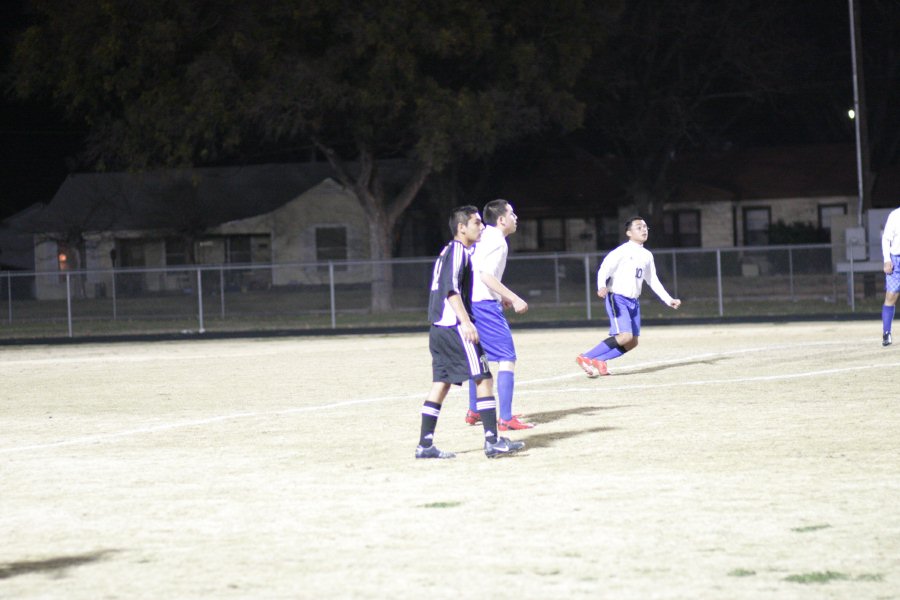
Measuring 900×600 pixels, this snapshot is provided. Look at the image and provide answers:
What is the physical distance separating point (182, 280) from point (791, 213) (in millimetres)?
24646

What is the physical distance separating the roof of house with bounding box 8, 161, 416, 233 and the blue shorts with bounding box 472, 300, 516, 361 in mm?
45199

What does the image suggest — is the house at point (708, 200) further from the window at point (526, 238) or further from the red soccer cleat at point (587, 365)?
the red soccer cleat at point (587, 365)

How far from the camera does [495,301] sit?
1184cm

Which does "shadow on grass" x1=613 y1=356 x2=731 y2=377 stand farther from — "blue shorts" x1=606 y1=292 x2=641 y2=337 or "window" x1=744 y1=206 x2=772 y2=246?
"window" x1=744 y1=206 x2=772 y2=246

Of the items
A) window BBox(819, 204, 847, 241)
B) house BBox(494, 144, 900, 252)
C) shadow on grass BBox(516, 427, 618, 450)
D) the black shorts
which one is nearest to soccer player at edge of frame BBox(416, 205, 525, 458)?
the black shorts

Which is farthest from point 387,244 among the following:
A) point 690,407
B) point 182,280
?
point 690,407

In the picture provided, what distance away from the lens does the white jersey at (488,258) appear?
38.5 ft

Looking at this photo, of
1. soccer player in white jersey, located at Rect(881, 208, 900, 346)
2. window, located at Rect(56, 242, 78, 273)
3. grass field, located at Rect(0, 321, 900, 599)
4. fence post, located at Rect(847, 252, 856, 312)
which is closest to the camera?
grass field, located at Rect(0, 321, 900, 599)

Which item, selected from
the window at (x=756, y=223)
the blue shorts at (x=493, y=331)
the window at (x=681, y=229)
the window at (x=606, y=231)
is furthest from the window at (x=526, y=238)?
the blue shorts at (x=493, y=331)

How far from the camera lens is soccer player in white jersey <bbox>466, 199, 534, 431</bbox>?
11.6 m

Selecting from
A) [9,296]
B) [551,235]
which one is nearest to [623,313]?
[9,296]

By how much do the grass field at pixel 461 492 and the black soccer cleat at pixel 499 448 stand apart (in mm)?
182

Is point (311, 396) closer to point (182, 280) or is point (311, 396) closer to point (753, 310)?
point (753, 310)

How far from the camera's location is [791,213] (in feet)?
178
